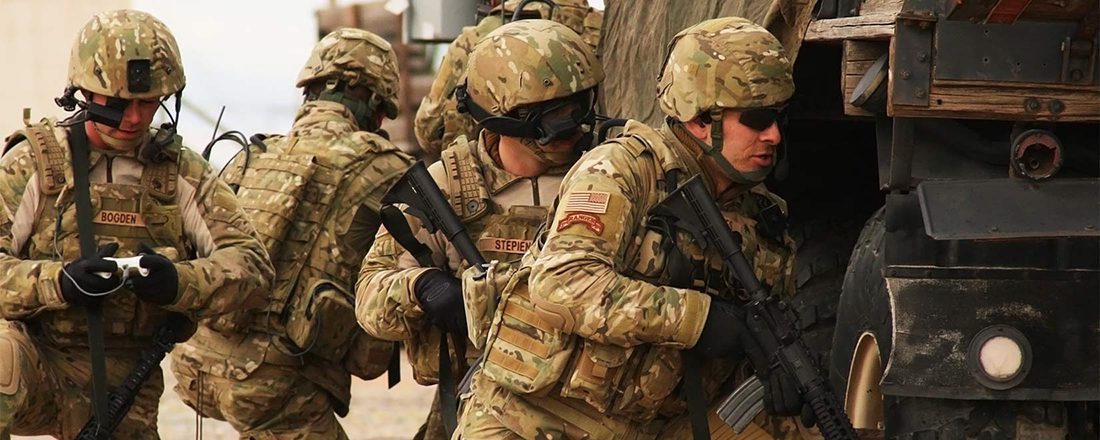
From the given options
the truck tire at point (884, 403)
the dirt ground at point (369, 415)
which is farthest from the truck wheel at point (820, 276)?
the dirt ground at point (369, 415)

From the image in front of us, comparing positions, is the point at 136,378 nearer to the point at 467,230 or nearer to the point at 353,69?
the point at 467,230

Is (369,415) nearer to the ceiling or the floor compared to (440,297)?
nearer to the floor

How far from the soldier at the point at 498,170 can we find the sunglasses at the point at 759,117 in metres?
0.97

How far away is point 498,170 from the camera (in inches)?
261

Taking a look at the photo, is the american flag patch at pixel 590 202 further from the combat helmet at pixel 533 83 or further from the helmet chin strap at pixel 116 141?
the helmet chin strap at pixel 116 141

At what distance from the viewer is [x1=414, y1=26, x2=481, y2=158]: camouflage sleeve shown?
8391 millimetres

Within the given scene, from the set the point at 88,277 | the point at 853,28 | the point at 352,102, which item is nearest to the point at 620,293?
the point at 853,28

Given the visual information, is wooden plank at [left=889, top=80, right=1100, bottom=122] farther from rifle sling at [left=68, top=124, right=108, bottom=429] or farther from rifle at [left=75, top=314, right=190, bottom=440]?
rifle at [left=75, top=314, right=190, bottom=440]

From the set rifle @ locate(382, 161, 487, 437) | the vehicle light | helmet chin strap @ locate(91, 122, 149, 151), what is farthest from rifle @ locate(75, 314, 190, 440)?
the vehicle light

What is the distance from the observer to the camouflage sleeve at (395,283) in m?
6.46

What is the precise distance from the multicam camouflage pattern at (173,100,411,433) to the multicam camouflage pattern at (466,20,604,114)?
1.50 metres

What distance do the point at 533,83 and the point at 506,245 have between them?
492 millimetres

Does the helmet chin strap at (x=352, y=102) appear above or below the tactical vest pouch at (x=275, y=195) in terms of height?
above

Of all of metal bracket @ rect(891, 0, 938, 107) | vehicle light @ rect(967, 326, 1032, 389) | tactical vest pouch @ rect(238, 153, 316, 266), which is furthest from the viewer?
tactical vest pouch @ rect(238, 153, 316, 266)
